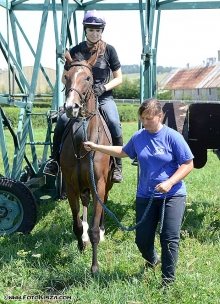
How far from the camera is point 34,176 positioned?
805 centimetres

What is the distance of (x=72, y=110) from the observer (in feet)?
14.5

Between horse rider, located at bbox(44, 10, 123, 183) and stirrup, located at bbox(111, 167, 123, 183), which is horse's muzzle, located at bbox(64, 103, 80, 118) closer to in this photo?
horse rider, located at bbox(44, 10, 123, 183)

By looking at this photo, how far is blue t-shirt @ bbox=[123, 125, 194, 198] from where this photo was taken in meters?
4.08

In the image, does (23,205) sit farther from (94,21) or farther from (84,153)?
(94,21)

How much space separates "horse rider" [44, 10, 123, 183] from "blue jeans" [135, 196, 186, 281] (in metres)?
1.78

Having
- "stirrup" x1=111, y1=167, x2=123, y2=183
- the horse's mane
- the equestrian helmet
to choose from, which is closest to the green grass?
"stirrup" x1=111, y1=167, x2=123, y2=183

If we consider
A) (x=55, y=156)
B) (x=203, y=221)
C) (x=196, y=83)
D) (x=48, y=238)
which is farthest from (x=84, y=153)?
(x=196, y=83)

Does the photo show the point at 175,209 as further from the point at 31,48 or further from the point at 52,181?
the point at 31,48

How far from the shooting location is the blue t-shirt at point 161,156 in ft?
13.4

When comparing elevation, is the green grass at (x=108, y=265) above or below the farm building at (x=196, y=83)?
below

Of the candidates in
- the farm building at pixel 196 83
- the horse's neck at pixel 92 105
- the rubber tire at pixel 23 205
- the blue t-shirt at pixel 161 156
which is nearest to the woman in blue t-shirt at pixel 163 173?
the blue t-shirt at pixel 161 156

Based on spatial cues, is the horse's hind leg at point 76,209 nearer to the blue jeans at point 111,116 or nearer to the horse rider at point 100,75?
the horse rider at point 100,75

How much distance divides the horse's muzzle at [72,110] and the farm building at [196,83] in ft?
196

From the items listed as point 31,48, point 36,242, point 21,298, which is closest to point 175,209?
point 21,298
